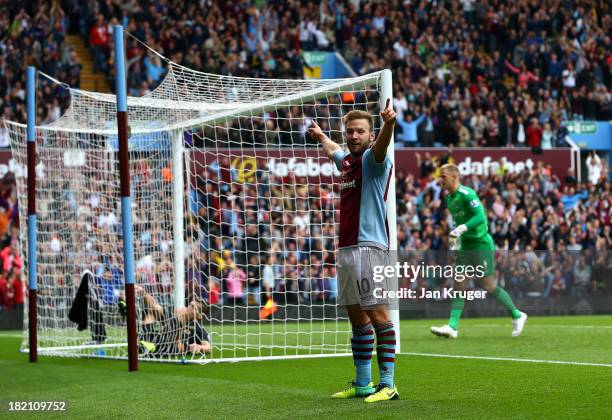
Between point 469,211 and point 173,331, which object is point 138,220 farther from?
point 469,211

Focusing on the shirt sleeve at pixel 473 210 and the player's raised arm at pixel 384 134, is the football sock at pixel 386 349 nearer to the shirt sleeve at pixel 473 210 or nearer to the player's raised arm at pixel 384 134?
the player's raised arm at pixel 384 134

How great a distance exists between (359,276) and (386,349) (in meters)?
0.58

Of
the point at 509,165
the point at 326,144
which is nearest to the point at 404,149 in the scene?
the point at 509,165

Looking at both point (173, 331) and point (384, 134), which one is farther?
point (173, 331)

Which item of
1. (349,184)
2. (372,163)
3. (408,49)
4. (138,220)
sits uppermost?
(408,49)

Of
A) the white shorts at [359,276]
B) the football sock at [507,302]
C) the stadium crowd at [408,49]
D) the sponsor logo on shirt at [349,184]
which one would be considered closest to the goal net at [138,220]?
the football sock at [507,302]

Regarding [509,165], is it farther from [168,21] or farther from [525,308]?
[168,21]

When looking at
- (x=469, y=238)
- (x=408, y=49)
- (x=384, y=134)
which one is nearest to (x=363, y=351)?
(x=384, y=134)

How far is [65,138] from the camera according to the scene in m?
15.5

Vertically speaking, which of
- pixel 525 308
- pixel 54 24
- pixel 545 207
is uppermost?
pixel 54 24

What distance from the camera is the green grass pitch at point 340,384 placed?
719 centimetres

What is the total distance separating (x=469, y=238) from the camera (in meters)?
14.2

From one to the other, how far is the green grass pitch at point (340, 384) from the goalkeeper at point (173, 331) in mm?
585

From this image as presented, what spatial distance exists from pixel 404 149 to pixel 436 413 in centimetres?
1976
